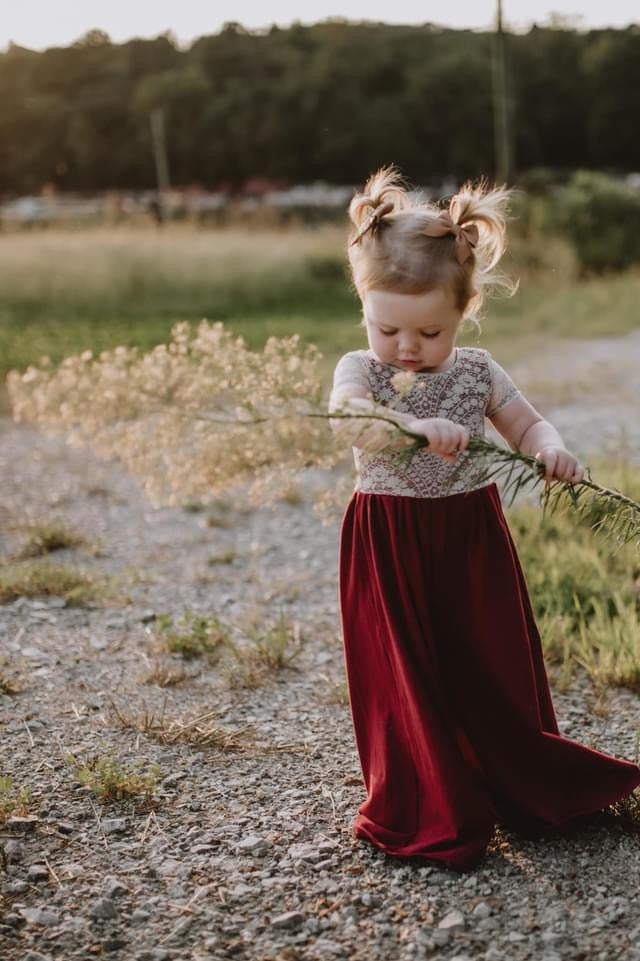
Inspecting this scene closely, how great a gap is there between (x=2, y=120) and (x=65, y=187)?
6.31m

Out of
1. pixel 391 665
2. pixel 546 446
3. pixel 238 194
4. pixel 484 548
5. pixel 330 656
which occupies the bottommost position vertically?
pixel 330 656

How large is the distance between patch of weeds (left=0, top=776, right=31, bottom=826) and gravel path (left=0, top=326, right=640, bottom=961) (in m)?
0.04

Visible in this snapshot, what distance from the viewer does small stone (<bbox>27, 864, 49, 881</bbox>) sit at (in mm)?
2348

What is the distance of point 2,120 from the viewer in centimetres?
3638

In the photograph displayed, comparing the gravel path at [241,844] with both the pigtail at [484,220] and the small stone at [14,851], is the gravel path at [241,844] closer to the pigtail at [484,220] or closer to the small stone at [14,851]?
the small stone at [14,851]

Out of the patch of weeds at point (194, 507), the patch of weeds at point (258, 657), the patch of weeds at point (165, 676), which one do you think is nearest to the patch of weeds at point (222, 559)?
the patch of weeds at point (194, 507)

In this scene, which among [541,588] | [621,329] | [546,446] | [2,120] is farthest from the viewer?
[2,120]

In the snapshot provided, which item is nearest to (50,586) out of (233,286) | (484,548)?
(484,548)

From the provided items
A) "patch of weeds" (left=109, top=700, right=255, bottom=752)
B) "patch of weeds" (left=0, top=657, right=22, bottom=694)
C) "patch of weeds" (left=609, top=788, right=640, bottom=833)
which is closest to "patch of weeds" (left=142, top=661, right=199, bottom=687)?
"patch of weeds" (left=109, top=700, right=255, bottom=752)

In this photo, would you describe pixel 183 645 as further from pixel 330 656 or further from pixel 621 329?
pixel 621 329

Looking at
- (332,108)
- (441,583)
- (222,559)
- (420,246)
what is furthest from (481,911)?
(332,108)

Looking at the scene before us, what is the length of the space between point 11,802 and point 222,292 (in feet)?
45.4

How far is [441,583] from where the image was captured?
7.80 feet

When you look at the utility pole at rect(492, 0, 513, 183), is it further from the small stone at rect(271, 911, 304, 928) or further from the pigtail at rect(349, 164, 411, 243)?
the small stone at rect(271, 911, 304, 928)
